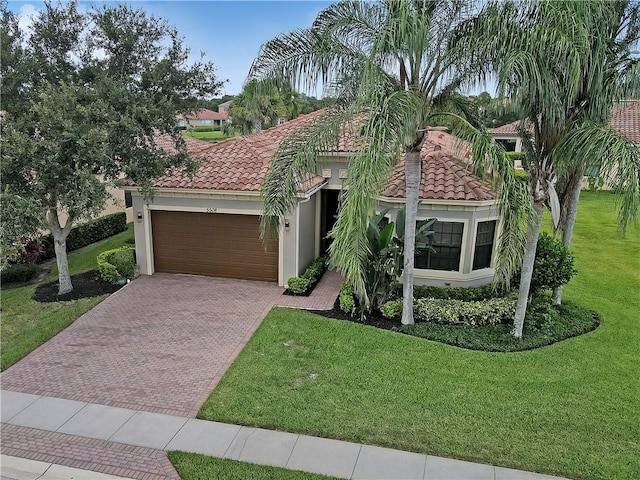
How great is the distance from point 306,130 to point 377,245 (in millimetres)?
3467

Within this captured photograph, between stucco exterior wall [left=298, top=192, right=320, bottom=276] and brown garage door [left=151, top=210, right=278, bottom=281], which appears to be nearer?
stucco exterior wall [left=298, top=192, right=320, bottom=276]

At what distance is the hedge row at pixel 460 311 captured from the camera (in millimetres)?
11281

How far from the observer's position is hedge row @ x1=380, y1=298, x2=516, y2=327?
1128cm

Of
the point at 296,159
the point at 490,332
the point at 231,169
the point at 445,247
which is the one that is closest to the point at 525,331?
the point at 490,332

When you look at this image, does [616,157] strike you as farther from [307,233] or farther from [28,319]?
[28,319]

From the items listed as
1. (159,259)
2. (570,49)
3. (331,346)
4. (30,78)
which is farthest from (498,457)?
(30,78)

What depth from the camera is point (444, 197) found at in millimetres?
12320

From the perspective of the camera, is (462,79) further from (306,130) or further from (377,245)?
(377,245)

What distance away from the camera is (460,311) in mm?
11328

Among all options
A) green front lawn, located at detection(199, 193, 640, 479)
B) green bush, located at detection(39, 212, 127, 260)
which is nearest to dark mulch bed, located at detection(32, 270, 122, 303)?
green bush, located at detection(39, 212, 127, 260)

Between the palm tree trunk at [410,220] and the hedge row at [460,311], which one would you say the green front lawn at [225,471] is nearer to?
the palm tree trunk at [410,220]

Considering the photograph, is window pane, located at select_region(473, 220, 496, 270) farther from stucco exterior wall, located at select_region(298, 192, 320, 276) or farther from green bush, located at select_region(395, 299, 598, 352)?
stucco exterior wall, located at select_region(298, 192, 320, 276)

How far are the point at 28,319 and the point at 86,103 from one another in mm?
5723

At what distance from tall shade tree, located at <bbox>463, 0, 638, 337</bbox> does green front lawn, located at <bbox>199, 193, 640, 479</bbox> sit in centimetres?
314
